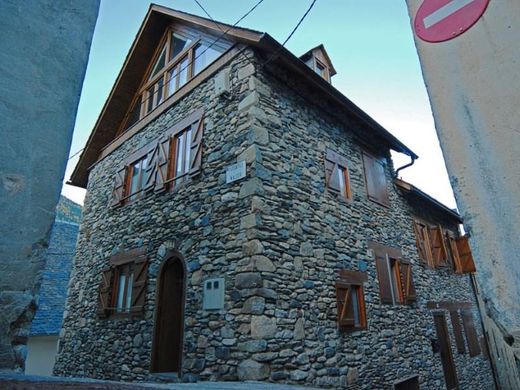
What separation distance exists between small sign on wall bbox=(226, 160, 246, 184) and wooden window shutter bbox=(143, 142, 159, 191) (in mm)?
2377

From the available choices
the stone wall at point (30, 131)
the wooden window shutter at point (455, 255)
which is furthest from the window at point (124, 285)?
the wooden window shutter at point (455, 255)

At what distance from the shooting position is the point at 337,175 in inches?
263

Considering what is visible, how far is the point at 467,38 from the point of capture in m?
0.99

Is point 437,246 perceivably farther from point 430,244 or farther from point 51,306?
point 51,306

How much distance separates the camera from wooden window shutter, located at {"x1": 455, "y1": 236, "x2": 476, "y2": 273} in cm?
838

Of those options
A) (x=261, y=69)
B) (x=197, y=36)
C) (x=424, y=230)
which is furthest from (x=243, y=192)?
(x=424, y=230)

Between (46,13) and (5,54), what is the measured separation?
0.36m

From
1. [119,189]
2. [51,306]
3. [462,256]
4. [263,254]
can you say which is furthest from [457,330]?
[51,306]

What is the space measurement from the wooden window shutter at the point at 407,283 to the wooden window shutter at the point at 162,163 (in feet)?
18.8

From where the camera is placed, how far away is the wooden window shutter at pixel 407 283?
24.6ft

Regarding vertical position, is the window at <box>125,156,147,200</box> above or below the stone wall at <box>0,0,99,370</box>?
above

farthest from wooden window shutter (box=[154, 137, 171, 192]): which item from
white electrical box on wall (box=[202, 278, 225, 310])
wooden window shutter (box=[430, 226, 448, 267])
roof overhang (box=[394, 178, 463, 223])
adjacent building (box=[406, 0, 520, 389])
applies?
wooden window shutter (box=[430, 226, 448, 267])

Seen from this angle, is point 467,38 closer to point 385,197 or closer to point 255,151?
point 255,151

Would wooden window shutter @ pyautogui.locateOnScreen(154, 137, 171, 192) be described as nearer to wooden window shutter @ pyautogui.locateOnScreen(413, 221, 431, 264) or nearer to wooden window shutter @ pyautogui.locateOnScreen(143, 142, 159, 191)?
Answer: wooden window shutter @ pyautogui.locateOnScreen(143, 142, 159, 191)
